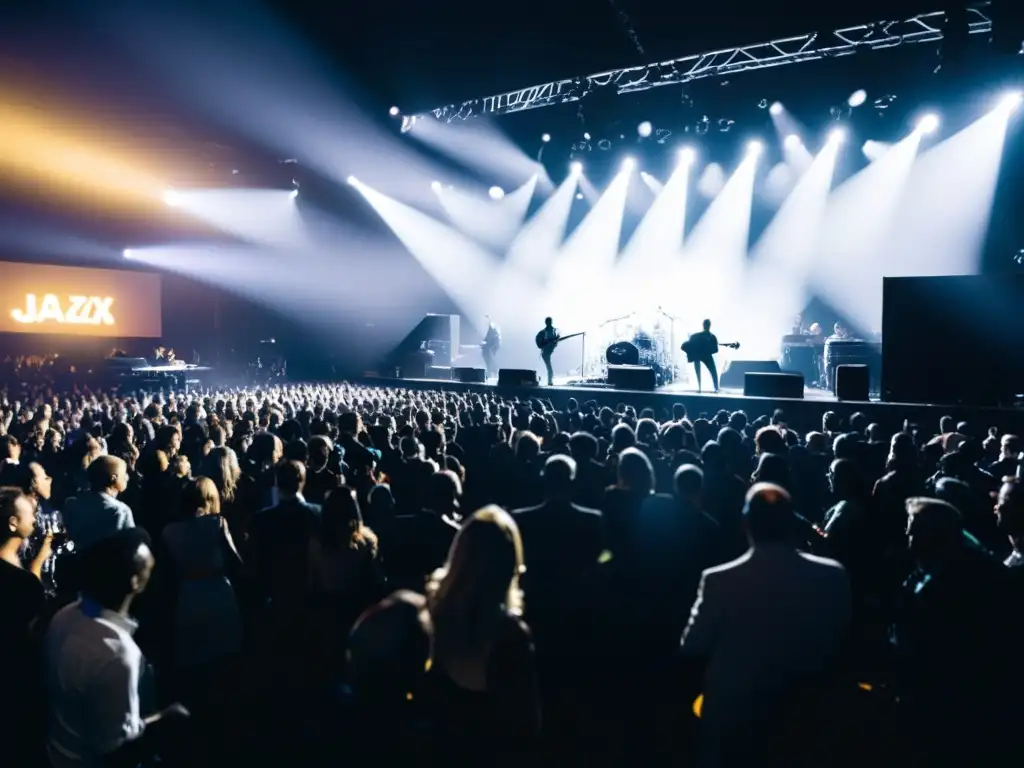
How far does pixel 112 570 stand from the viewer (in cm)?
224

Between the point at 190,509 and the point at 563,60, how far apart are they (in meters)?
Answer: 11.1

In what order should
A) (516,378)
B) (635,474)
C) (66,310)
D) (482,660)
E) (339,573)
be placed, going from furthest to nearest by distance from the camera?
(66,310), (516,378), (635,474), (339,573), (482,660)

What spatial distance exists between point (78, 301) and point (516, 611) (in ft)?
70.8

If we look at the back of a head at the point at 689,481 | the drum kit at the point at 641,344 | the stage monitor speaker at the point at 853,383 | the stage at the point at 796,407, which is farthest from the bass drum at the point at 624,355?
the back of a head at the point at 689,481

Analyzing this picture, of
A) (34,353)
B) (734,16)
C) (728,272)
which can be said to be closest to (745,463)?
(734,16)

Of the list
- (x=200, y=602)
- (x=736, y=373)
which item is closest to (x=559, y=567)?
(x=200, y=602)

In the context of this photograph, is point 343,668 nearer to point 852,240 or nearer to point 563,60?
point 563,60

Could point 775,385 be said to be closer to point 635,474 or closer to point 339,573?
point 635,474

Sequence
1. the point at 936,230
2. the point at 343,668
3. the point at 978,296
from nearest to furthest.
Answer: the point at 343,668 < the point at 978,296 < the point at 936,230

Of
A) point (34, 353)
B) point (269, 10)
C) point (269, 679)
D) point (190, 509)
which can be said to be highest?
point (269, 10)

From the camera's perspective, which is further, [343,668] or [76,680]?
[343,668]

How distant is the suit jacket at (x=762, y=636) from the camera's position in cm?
246

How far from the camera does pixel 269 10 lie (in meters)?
10.0

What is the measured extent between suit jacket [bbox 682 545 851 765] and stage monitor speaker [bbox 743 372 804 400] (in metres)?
10.4
